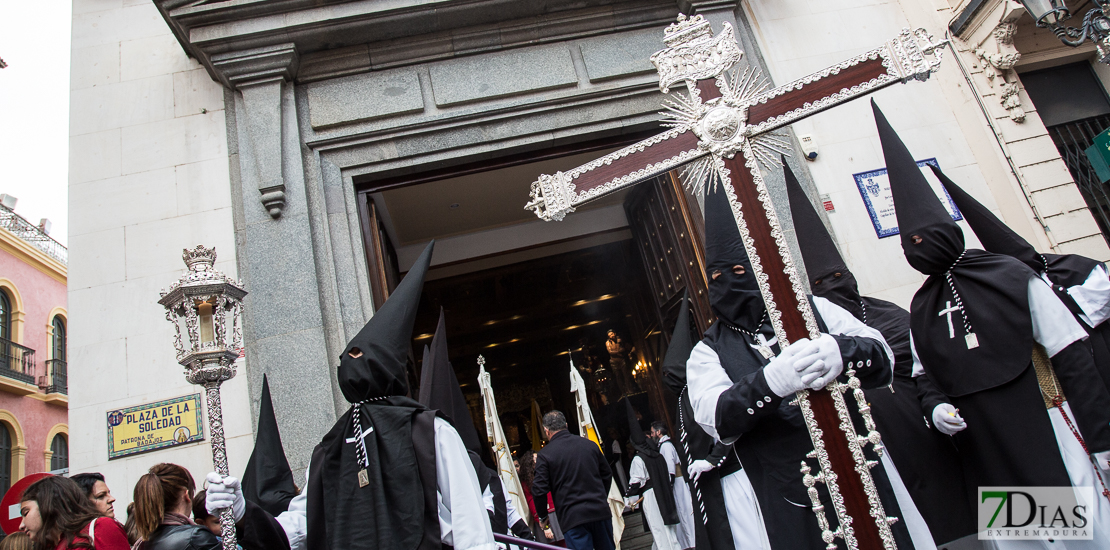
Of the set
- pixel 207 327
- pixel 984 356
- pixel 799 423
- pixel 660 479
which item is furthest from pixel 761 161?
pixel 660 479

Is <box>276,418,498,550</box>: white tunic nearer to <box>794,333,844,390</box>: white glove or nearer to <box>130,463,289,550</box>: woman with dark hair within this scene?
<box>130,463,289,550</box>: woman with dark hair

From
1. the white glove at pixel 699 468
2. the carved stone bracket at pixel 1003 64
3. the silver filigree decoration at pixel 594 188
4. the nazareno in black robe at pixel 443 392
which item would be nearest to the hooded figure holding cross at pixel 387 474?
the silver filigree decoration at pixel 594 188

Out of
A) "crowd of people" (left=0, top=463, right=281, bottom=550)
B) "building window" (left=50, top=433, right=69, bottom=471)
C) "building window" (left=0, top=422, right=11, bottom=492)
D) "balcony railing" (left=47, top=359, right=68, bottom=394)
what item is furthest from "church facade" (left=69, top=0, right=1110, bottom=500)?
"building window" (left=50, top=433, right=69, bottom=471)

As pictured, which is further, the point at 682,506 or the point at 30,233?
the point at 30,233

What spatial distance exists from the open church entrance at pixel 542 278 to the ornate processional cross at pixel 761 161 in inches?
144

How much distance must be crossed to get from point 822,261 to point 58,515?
14.8 ft

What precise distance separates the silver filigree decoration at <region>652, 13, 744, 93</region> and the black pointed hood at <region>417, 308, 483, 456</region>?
284cm

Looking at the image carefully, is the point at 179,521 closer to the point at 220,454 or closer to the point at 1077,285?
the point at 220,454

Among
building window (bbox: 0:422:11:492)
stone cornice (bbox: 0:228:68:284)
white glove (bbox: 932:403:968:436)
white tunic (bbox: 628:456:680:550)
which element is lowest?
white tunic (bbox: 628:456:680:550)

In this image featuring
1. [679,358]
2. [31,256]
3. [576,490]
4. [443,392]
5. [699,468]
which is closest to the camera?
[699,468]

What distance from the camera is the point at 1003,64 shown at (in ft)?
22.8

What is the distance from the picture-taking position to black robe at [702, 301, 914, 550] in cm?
247

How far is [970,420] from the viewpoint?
3059mm

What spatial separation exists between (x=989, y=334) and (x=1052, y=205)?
4844mm
